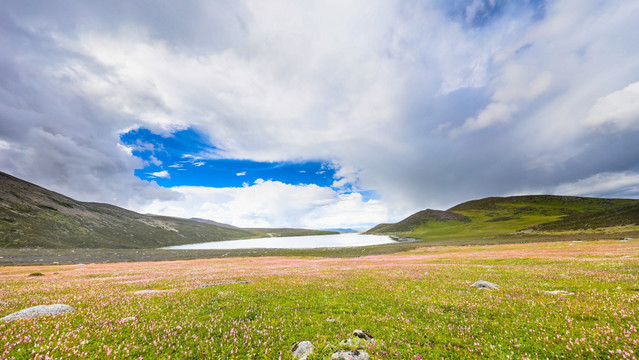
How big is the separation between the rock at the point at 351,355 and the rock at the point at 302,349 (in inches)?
33.2

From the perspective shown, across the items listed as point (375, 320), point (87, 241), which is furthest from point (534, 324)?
point (87, 241)

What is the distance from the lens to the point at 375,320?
9.68 m

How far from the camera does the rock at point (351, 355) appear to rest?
6250mm

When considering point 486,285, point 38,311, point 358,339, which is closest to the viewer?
point 358,339

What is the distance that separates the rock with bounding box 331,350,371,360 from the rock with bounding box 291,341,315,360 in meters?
0.84

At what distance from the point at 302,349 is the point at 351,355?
4.96ft

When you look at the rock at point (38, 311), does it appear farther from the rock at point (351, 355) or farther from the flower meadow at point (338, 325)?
the rock at point (351, 355)

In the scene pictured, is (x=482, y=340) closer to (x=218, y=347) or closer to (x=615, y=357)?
(x=615, y=357)

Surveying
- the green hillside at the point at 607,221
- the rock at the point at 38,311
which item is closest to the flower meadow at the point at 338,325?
the rock at the point at 38,311

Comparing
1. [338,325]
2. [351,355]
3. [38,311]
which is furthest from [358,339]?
[38,311]

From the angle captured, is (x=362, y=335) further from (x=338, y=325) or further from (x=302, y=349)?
(x=302, y=349)

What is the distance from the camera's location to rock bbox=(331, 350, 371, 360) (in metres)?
6.25

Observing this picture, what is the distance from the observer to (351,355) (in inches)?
249

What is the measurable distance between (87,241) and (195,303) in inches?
8625
